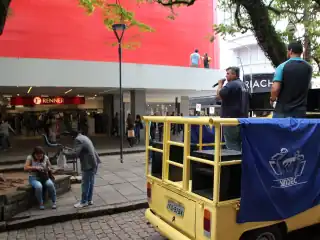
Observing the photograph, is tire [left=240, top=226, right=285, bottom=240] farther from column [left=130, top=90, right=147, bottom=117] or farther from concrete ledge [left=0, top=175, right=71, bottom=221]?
column [left=130, top=90, right=147, bottom=117]

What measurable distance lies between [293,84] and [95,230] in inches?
150

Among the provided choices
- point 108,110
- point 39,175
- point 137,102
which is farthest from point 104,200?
point 108,110

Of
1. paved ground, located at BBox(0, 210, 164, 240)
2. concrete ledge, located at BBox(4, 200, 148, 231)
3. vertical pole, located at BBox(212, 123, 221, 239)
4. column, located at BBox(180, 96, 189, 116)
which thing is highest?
column, located at BBox(180, 96, 189, 116)

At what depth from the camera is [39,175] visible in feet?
20.6

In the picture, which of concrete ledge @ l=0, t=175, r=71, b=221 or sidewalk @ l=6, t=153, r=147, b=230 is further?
sidewalk @ l=6, t=153, r=147, b=230

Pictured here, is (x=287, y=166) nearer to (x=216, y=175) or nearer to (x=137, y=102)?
(x=216, y=175)

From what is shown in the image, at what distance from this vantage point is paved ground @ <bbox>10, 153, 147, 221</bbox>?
19.9ft

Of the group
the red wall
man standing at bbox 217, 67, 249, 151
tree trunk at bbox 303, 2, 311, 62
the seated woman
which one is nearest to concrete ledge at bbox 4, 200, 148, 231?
the seated woman

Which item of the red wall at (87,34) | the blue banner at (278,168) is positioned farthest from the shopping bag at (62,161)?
the red wall at (87,34)

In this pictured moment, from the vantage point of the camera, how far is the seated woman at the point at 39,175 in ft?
20.0

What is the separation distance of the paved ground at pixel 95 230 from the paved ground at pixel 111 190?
1.13 ft

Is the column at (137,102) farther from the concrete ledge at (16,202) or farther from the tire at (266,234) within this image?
the tire at (266,234)

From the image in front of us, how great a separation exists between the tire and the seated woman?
399 cm

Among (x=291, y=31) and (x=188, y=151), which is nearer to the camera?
(x=188, y=151)
